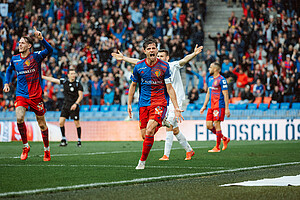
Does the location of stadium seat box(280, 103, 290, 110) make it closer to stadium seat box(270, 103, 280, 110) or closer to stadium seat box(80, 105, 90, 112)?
stadium seat box(270, 103, 280, 110)

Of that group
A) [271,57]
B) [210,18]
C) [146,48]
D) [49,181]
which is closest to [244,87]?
[271,57]

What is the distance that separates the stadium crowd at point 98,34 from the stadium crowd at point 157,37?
0.14 ft

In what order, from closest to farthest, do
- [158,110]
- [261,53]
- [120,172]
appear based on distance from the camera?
[120,172], [158,110], [261,53]

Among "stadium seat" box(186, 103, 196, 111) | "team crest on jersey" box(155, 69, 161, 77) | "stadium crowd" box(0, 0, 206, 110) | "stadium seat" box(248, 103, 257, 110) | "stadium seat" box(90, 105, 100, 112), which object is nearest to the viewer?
"team crest on jersey" box(155, 69, 161, 77)

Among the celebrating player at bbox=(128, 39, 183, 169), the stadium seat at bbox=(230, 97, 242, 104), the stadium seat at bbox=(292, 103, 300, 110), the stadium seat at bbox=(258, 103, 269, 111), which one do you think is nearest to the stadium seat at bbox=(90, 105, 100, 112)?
the stadium seat at bbox=(230, 97, 242, 104)

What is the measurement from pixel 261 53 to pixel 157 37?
16.3 ft

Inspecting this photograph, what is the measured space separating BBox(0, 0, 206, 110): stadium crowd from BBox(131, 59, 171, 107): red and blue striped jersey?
1485 cm

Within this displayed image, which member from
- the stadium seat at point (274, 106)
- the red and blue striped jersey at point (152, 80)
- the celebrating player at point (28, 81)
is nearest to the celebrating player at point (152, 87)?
the red and blue striped jersey at point (152, 80)

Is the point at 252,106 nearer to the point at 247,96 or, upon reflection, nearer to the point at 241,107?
the point at 241,107

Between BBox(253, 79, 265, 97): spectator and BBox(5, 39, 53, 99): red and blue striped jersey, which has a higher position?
BBox(5, 39, 53, 99): red and blue striped jersey

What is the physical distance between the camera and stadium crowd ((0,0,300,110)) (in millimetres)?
22828

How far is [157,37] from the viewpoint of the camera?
85.1ft

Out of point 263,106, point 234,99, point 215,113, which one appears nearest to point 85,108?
point 234,99

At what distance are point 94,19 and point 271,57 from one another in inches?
369
